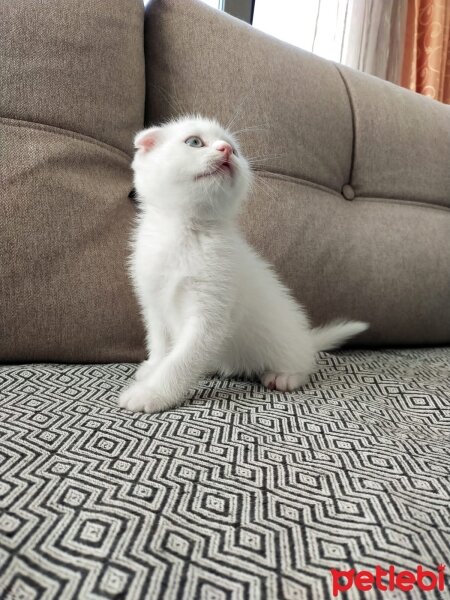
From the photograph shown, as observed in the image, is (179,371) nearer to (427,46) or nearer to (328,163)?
(328,163)

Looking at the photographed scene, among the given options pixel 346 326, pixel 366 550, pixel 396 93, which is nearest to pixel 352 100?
pixel 396 93

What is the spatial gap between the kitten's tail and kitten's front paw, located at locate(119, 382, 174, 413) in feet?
1.72

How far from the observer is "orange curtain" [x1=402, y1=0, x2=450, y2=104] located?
2402 mm

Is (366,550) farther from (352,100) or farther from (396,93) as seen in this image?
(396,93)

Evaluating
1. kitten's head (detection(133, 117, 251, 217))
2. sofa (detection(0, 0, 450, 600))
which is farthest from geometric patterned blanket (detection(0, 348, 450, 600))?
kitten's head (detection(133, 117, 251, 217))

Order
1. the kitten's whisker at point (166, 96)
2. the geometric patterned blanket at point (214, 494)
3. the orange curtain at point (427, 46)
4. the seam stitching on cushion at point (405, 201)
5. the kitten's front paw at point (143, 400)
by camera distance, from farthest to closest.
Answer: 1. the orange curtain at point (427, 46)
2. the seam stitching on cushion at point (405, 201)
3. the kitten's whisker at point (166, 96)
4. the kitten's front paw at point (143, 400)
5. the geometric patterned blanket at point (214, 494)

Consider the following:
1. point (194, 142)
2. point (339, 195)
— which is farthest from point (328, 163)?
point (194, 142)

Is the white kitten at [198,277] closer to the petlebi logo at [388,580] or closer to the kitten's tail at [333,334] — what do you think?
the kitten's tail at [333,334]

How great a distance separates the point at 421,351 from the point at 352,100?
0.77m

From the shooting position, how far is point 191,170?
870 millimetres

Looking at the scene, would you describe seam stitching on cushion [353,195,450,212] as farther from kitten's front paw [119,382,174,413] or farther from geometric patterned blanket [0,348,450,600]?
kitten's front paw [119,382,174,413]

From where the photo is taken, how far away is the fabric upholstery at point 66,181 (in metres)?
0.93

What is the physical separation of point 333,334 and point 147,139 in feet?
2.08

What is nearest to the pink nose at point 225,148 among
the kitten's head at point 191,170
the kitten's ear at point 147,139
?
the kitten's head at point 191,170
